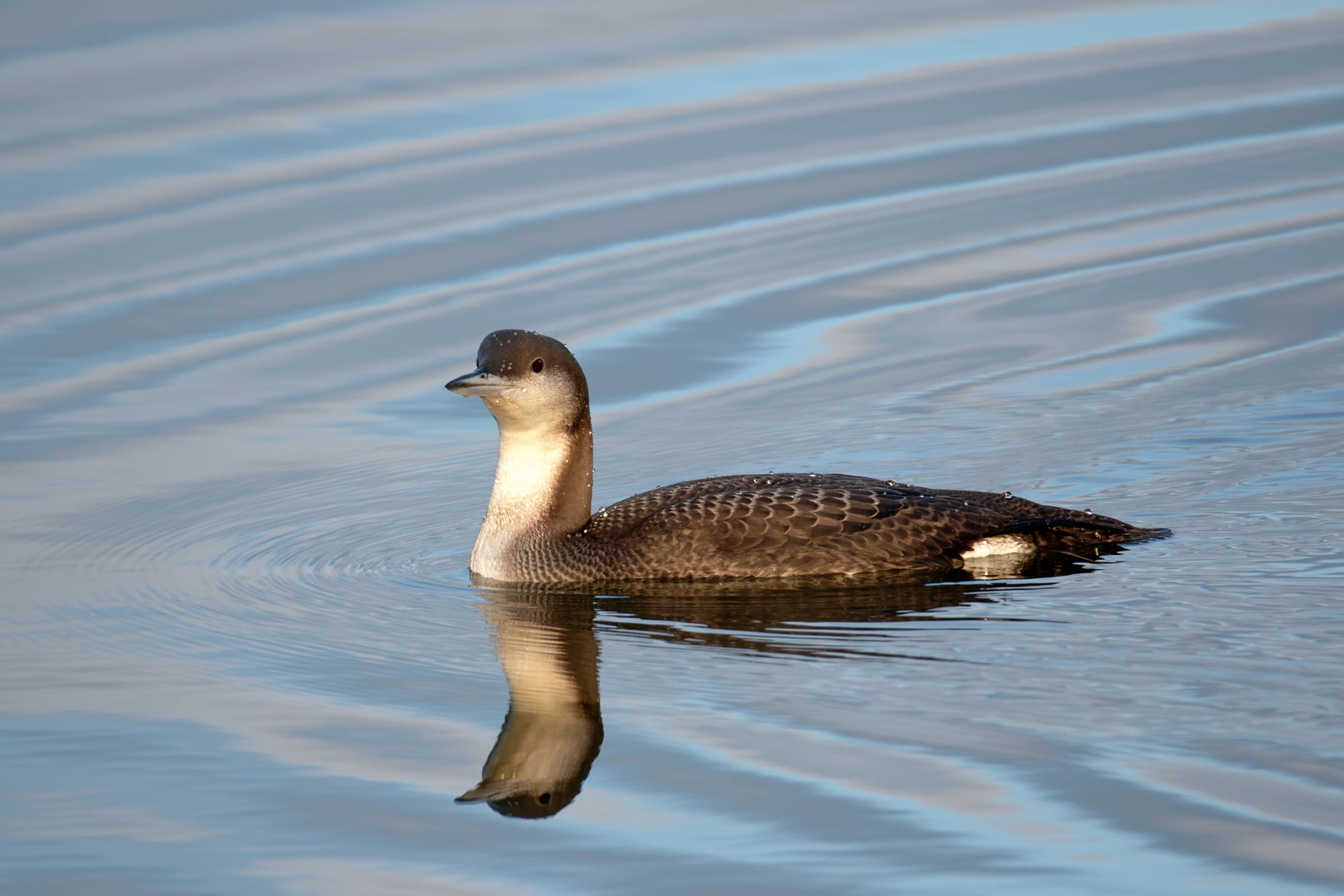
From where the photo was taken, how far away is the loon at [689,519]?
26.5 feet

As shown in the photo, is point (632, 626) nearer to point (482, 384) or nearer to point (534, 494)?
point (534, 494)

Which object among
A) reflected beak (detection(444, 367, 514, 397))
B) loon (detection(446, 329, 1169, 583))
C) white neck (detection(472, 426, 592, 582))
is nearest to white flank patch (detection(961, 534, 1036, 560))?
loon (detection(446, 329, 1169, 583))

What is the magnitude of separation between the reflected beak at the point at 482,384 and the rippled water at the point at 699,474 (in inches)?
32.2

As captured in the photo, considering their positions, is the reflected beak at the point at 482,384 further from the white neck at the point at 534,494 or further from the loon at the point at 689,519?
the white neck at the point at 534,494

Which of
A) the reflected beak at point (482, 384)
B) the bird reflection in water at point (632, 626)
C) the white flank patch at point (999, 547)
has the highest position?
the reflected beak at point (482, 384)

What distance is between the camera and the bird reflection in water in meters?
6.12

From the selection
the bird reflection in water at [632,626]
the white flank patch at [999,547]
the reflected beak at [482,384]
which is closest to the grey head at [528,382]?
the reflected beak at [482,384]

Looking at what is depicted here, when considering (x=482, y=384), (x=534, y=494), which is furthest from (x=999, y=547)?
(x=482, y=384)

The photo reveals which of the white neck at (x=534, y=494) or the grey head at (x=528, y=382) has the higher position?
the grey head at (x=528, y=382)

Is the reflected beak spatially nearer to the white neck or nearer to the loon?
the loon

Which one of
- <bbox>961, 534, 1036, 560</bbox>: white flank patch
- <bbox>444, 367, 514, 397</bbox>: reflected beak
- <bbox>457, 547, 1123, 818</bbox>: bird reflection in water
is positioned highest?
<bbox>444, 367, 514, 397</bbox>: reflected beak

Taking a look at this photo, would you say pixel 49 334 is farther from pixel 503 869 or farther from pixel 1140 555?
pixel 503 869

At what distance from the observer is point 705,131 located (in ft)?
58.3

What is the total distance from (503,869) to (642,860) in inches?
14.3
